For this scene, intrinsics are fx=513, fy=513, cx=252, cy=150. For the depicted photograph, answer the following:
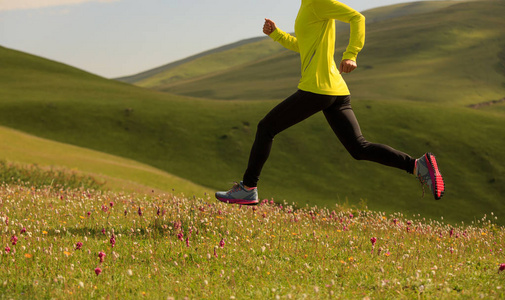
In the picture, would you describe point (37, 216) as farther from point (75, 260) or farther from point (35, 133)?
point (35, 133)

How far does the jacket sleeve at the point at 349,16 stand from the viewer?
767 centimetres

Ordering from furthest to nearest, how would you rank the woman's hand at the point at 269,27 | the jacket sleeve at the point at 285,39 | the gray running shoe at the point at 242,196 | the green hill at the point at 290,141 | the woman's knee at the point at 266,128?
the green hill at the point at 290,141, the woman's hand at the point at 269,27, the jacket sleeve at the point at 285,39, the gray running shoe at the point at 242,196, the woman's knee at the point at 266,128

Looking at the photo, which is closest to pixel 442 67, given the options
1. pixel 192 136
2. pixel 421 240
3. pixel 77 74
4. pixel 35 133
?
pixel 77 74

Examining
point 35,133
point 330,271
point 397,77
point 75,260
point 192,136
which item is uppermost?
point 75,260

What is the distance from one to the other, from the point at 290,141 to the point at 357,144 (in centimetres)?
3837

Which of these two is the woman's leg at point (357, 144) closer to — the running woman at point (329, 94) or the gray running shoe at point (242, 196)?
the running woman at point (329, 94)

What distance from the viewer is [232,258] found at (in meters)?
6.63

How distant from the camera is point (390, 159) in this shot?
801cm

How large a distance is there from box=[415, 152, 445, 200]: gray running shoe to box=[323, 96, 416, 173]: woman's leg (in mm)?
136

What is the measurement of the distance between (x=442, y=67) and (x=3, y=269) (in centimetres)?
14410

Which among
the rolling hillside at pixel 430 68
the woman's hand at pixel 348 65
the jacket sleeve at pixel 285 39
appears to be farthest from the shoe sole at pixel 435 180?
the rolling hillside at pixel 430 68

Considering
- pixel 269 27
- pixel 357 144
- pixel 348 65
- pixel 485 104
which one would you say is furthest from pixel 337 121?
pixel 485 104

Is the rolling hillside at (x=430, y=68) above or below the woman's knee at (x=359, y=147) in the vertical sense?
below

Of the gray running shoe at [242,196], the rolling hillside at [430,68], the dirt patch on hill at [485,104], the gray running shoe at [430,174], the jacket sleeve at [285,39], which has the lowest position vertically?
the dirt patch on hill at [485,104]
